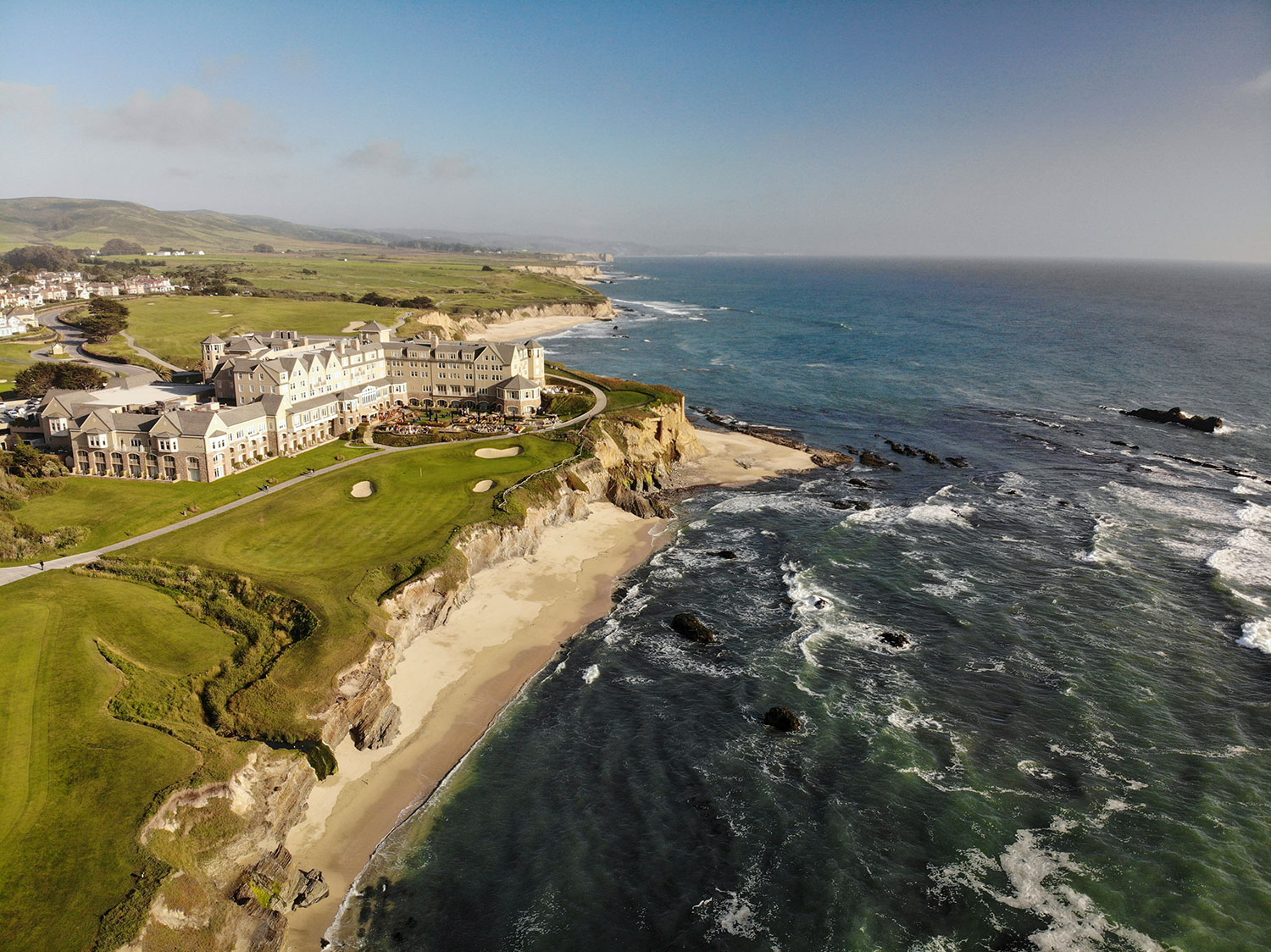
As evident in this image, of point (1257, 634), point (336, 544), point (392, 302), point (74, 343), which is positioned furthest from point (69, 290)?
point (1257, 634)

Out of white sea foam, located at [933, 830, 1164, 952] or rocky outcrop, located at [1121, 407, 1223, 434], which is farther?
rocky outcrop, located at [1121, 407, 1223, 434]

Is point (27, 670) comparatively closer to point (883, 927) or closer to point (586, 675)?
point (586, 675)

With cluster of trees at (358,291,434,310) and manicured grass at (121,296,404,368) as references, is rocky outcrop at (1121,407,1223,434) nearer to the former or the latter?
manicured grass at (121,296,404,368)

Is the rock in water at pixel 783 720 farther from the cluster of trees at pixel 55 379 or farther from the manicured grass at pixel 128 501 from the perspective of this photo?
the cluster of trees at pixel 55 379

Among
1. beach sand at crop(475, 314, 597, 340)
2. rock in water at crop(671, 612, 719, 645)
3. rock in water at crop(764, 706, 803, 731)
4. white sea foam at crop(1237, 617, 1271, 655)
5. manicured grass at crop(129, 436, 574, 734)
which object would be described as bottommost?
rock in water at crop(764, 706, 803, 731)

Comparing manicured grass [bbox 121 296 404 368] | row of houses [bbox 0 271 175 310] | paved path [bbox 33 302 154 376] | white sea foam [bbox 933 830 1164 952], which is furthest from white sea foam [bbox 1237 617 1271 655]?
row of houses [bbox 0 271 175 310]

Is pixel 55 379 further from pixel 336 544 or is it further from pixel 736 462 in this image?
pixel 736 462
